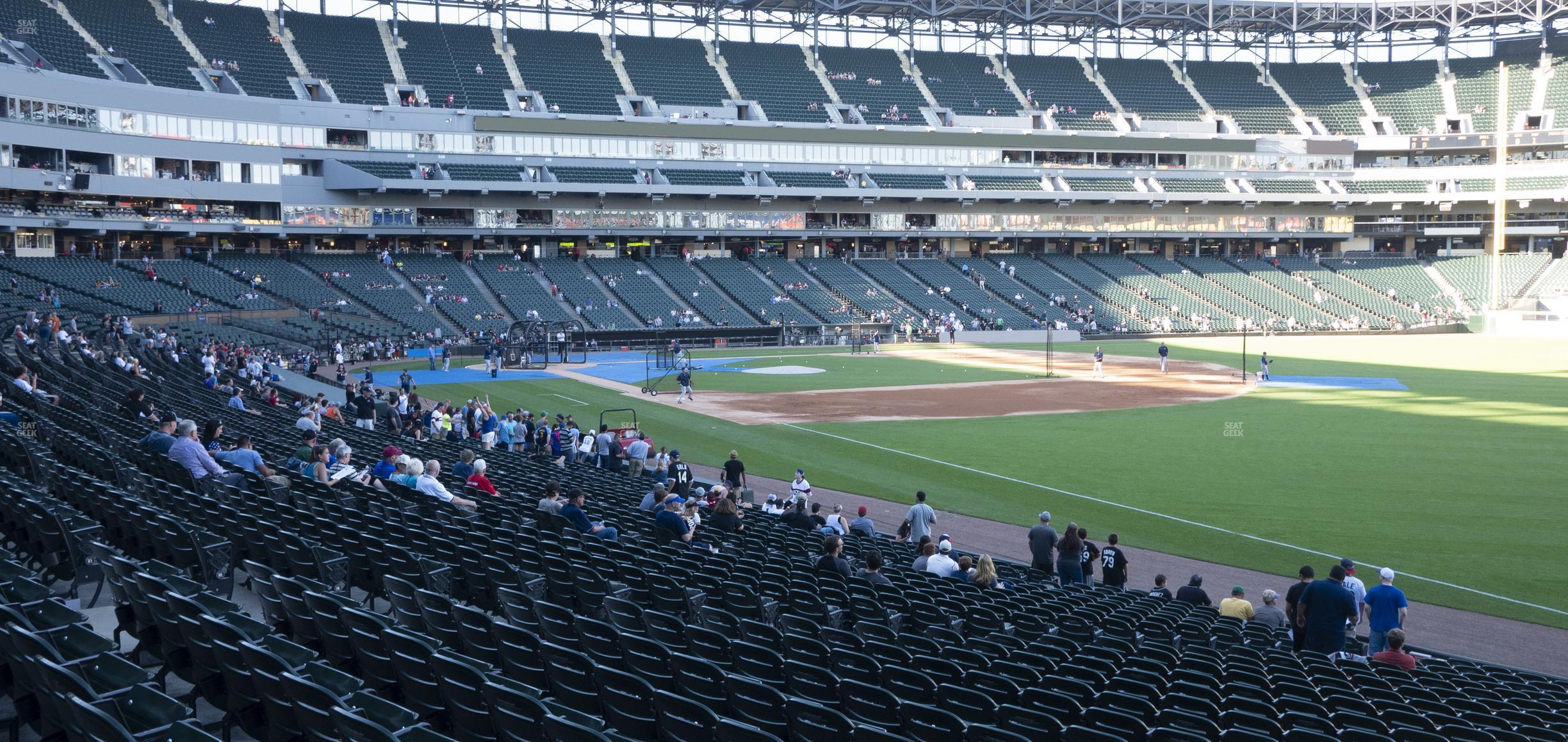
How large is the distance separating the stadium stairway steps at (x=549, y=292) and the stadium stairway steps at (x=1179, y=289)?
39.8 meters

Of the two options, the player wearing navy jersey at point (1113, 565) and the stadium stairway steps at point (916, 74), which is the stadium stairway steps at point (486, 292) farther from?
the player wearing navy jersey at point (1113, 565)

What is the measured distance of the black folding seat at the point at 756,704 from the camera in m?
6.93

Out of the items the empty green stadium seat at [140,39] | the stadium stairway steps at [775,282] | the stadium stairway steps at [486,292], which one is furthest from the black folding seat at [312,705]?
the empty green stadium seat at [140,39]

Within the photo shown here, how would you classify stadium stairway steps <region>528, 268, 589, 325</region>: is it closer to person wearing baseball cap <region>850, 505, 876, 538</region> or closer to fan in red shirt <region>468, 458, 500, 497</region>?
person wearing baseball cap <region>850, 505, 876, 538</region>

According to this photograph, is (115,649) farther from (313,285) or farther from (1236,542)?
(313,285)

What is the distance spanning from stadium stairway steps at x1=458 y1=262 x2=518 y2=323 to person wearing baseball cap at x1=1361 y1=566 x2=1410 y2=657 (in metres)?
63.3

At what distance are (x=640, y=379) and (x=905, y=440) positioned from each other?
21.5 meters

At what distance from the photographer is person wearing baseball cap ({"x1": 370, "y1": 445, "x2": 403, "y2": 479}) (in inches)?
669

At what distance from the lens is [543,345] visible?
63500mm

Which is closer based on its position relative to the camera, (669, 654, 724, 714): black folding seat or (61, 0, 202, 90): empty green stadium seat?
(669, 654, 724, 714): black folding seat

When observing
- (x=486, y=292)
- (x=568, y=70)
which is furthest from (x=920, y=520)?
(x=568, y=70)

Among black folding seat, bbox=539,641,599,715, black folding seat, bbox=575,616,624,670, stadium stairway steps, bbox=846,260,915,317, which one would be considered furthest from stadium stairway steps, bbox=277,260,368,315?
black folding seat, bbox=539,641,599,715

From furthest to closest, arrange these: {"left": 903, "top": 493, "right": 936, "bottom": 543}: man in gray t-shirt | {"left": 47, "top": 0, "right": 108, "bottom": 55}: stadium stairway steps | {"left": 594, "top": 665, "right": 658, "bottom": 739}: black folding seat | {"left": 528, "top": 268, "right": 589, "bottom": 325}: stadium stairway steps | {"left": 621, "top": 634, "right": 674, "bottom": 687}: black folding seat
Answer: {"left": 528, "top": 268, "right": 589, "bottom": 325}: stadium stairway steps < {"left": 47, "top": 0, "right": 108, "bottom": 55}: stadium stairway steps < {"left": 903, "top": 493, "right": 936, "bottom": 543}: man in gray t-shirt < {"left": 621, "top": 634, "right": 674, "bottom": 687}: black folding seat < {"left": 594, "top": 665, "right": 658, "bottom": 739}: black folding seat

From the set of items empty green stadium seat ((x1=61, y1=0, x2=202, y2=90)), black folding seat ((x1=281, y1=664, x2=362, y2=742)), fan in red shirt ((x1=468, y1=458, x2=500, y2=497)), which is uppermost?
empty green stadium seat ((x1=61, y1=0, x2=202, y2=90))
